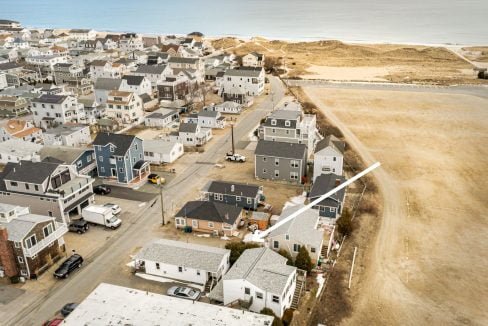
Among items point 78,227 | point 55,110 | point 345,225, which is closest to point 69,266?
point 78,227

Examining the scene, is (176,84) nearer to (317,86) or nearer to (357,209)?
(317,86)

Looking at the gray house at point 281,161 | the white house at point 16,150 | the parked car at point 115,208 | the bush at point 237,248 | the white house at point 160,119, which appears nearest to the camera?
the bush at point 237,248

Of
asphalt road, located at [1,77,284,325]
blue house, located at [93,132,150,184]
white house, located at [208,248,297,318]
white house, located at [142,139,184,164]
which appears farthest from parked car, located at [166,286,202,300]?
white house, located at [142,139,184,164]

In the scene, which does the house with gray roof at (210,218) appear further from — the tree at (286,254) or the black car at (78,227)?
the black car at (78,227)

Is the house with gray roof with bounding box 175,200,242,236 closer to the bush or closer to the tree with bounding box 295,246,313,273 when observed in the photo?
the bush

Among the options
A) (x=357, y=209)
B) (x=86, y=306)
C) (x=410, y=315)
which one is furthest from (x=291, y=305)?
(x=357, y=209)

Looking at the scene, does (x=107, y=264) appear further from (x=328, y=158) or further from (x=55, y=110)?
(x=55, y=110)

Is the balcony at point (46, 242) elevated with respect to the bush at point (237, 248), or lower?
elevated

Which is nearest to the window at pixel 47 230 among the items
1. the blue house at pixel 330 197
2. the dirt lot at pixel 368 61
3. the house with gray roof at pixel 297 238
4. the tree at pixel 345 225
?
the house with gray roof at pixel 297 238
